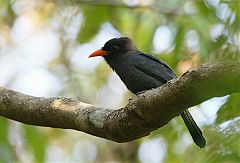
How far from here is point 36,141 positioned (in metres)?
3.93

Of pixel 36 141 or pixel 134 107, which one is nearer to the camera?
pixel 134 107

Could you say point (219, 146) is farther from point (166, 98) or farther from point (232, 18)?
point (232, 18)

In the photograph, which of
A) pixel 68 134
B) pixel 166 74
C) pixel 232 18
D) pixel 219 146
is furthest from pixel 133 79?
pixel 68 134

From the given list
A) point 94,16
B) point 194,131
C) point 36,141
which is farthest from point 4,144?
point 94,16

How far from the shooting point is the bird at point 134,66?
175 inches

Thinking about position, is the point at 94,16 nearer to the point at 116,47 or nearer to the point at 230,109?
the point at 116,47

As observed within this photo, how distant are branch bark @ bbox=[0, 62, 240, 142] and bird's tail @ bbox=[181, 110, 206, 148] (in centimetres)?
76

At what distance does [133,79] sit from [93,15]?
133 centimetres

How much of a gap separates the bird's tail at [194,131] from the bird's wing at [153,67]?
54cm

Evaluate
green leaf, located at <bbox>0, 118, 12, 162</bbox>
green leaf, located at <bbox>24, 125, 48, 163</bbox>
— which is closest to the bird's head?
green leaf, located at <bbox>24, 125, 48, 163</bbox>

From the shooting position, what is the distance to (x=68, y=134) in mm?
9117

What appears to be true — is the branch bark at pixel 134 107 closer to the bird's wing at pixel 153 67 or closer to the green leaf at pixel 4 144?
the green leaf at pixel 4 144

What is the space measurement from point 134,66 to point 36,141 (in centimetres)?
123

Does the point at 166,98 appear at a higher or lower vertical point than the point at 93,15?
higher
